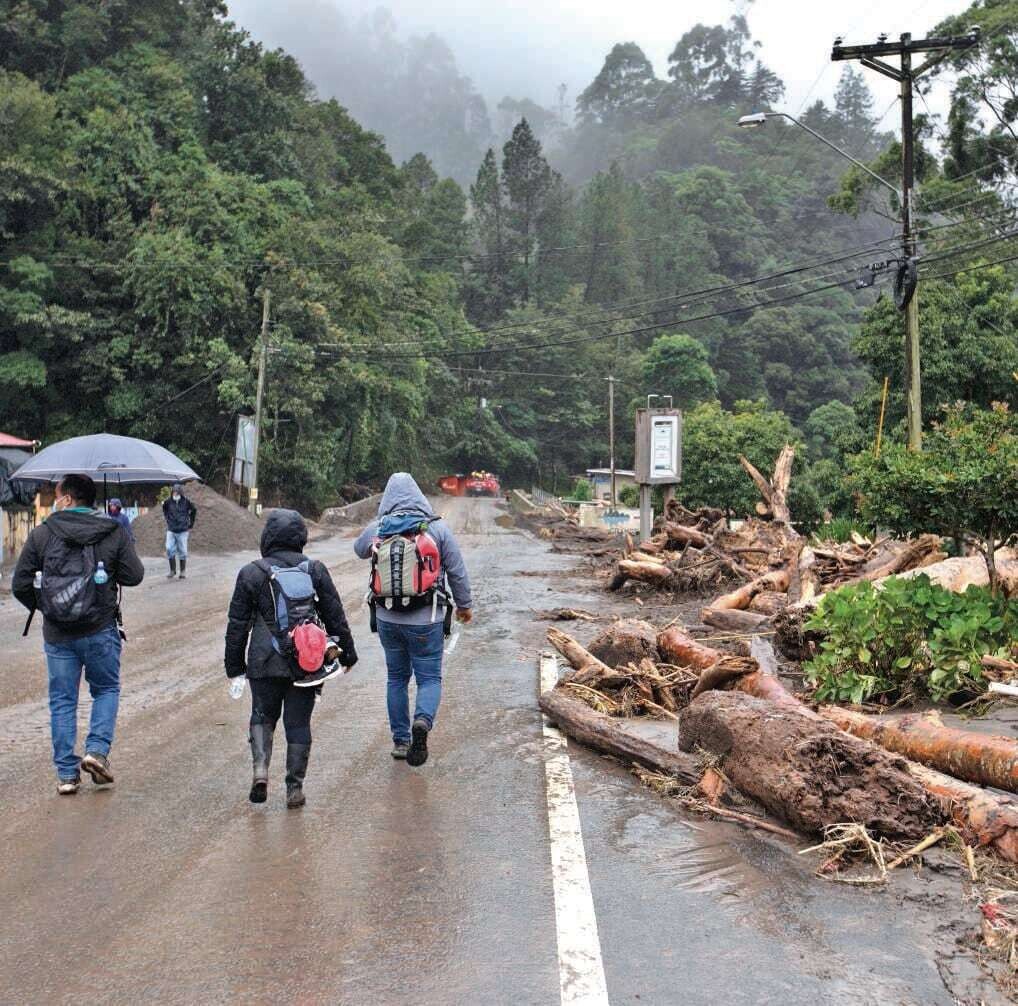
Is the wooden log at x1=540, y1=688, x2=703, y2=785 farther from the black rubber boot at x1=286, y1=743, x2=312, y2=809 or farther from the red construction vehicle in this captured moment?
the red construction vehicle

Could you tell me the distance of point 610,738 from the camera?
670cm

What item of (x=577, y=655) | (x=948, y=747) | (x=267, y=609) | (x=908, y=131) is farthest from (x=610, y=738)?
(x=908, y=131)

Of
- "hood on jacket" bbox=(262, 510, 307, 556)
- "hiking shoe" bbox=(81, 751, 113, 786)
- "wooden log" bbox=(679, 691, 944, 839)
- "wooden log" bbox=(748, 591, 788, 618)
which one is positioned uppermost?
"hood on jacket" bbox=(262, 510, 307, 556)

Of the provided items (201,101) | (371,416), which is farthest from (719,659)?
(201,101)

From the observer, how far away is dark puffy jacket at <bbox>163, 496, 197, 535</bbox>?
760 inches

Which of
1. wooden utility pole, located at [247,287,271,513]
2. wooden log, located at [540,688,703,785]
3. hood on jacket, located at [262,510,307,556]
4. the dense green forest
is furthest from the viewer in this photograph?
wooden utility pole, located at [247,287,271,513]

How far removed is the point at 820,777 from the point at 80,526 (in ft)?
13.6

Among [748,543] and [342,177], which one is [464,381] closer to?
[342,177]

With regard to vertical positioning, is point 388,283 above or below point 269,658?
above

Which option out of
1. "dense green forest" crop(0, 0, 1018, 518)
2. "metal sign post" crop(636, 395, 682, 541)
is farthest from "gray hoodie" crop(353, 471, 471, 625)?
"metal sign post" crop(636, 395, 682, 541)

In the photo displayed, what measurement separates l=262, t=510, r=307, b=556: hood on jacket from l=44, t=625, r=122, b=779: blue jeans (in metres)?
1.11

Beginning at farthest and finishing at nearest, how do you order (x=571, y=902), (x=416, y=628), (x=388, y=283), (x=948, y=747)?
(x=388, y=283) < (x=416, y=628) < (x=948, y=747) < (x=571, y=902)

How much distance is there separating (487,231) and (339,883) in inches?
3980

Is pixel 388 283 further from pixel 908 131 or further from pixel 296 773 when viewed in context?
pixel 296 773
